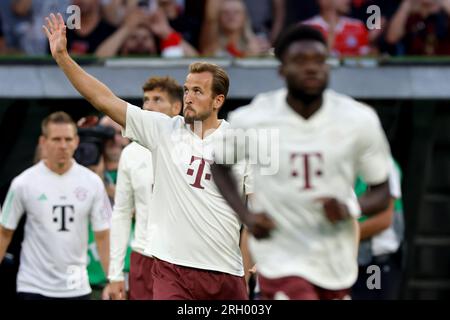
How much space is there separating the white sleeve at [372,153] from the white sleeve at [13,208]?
16.5ft

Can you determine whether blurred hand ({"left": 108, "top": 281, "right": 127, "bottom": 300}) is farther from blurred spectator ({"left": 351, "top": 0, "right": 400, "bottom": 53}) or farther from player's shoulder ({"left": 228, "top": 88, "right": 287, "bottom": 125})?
blurred spectator ({"left": 351, "top": 0, "right": 400, "bottom": 53})

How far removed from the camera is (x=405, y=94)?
12844 mm

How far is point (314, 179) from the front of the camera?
676 centimetres

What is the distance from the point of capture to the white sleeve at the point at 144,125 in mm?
8297

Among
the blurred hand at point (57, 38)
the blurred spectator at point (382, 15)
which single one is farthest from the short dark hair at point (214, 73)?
the blurred spectator at point (382, 15)

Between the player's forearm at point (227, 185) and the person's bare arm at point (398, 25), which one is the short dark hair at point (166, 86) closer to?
the player's forearm at point (227, 185)

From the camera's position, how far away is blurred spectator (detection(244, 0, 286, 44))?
1334cm

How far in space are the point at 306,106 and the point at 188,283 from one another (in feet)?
7.10

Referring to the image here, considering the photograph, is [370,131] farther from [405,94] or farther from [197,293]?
[405,94]

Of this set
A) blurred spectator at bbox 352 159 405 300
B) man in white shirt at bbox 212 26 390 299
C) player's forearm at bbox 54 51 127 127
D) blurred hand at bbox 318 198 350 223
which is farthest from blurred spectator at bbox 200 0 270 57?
blurred hand at bbox 318 198 350 223

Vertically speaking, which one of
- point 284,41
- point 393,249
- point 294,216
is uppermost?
point 284,41
